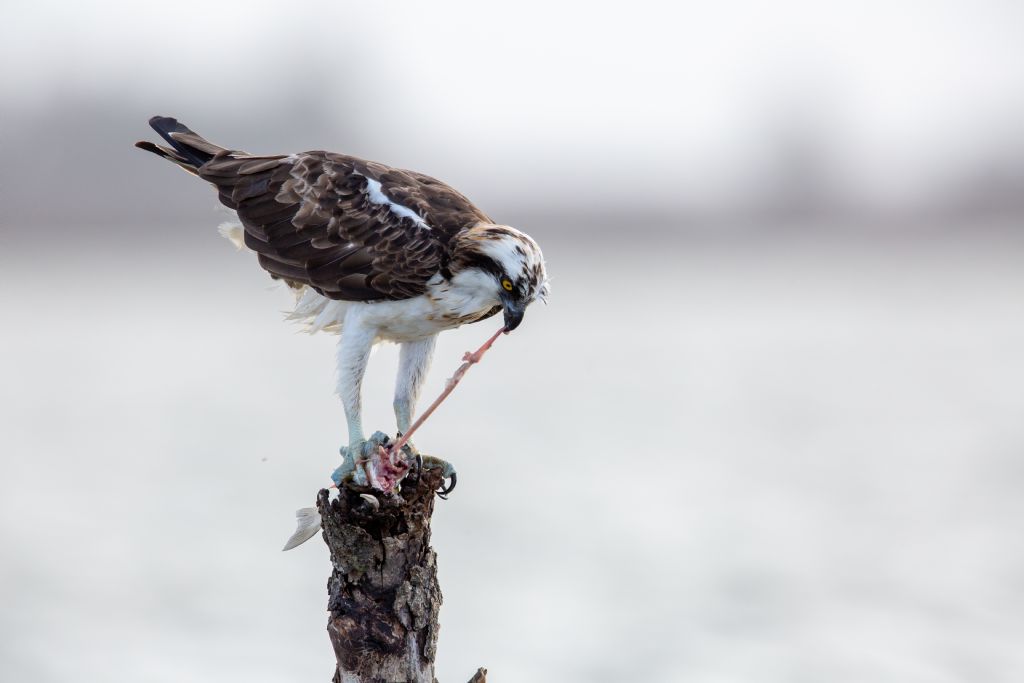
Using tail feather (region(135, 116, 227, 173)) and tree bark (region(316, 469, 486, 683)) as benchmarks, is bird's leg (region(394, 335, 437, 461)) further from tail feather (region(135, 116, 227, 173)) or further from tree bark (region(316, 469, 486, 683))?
tail feather (region(135, 116, 227, 173))

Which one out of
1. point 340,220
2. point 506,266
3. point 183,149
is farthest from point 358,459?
point 183,149

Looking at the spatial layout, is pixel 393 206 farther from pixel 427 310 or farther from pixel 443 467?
pixel 443 467

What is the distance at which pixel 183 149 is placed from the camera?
9281mm

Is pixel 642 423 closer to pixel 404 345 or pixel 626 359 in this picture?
pixel 626 359

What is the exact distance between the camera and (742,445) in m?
25.1

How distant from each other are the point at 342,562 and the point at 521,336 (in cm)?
2901

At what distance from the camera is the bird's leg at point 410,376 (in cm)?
857

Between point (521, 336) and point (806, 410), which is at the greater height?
point (521, 336)

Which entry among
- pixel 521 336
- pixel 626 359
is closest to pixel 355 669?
pixel 626 359

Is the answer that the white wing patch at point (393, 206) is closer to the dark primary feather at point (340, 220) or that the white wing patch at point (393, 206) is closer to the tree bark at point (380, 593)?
the dark primary feather at point (340, 220)

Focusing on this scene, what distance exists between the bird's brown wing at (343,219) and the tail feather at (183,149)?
0.32m

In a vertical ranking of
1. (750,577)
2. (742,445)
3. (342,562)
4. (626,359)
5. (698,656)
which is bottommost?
(342,562)

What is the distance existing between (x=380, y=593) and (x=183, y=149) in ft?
13.1

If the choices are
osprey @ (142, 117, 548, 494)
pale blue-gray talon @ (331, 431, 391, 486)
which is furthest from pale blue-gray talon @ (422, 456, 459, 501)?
pale blue-gray talon @ (331, 431, 391, 486)
